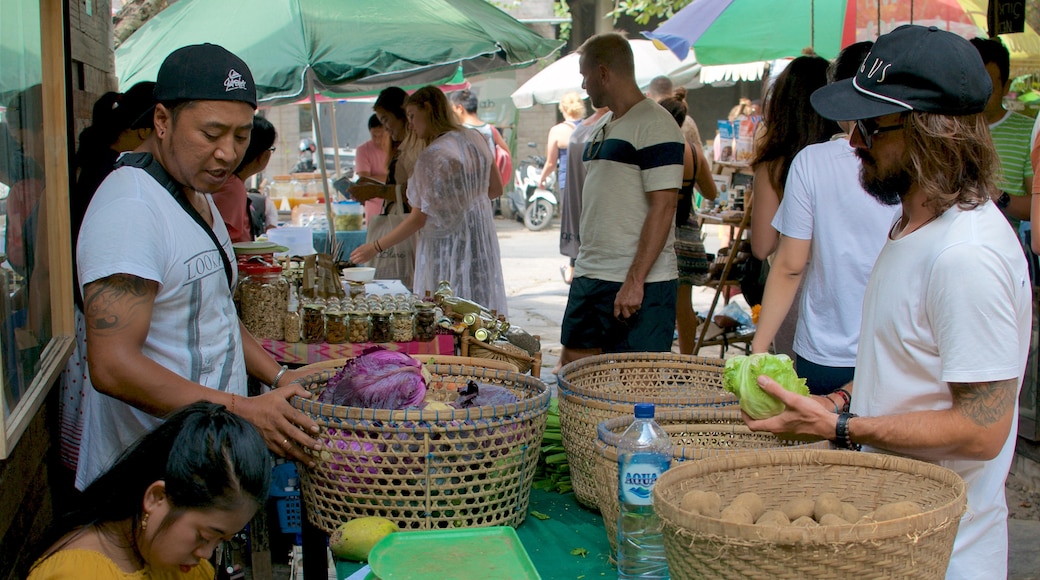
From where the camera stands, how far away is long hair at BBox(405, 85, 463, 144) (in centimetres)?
602

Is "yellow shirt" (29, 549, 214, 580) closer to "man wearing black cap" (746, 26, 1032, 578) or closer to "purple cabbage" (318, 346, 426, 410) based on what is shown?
"purple cabbage" (318, 346, 426, 410)

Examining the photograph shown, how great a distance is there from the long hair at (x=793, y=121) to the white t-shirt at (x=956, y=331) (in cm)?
191

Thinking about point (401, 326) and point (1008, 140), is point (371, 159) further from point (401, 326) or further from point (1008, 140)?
point (1008, 140)

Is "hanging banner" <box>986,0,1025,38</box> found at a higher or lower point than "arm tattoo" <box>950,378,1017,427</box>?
higher

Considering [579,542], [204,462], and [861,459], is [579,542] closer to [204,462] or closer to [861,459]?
[861,459]

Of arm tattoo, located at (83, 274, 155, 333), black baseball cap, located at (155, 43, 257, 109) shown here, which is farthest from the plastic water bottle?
black baseball cap, located at (155, 43, 257, 109)

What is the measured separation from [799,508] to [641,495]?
0.33m

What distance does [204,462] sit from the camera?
1825 millimetres

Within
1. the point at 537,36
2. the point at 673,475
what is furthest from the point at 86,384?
the point at 537,36

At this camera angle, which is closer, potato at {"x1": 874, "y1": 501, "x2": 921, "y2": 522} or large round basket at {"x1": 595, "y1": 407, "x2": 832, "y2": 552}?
potato at {"x1": 874, "y1": 501, "x2": 921, "y2": 522}

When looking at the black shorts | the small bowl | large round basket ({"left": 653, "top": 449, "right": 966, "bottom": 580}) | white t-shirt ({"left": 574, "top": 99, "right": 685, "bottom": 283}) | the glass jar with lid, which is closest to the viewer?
large round basket ({"left": 653, "top": 449, "right": 966, "bottom": 580})

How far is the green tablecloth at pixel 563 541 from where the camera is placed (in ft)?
6.79

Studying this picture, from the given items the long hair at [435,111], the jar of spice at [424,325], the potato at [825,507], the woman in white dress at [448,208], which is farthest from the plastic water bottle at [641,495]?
the long hair at [435,111]

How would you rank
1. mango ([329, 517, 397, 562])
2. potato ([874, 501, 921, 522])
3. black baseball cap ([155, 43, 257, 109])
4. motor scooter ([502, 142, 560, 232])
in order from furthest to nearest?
motor scooter ([502, 142, 560, 232])
black baseball cap ([155, 43, 257, 109])
mango ([329, 517, 397, 562])
potato ([874, 501, 921, 522])
